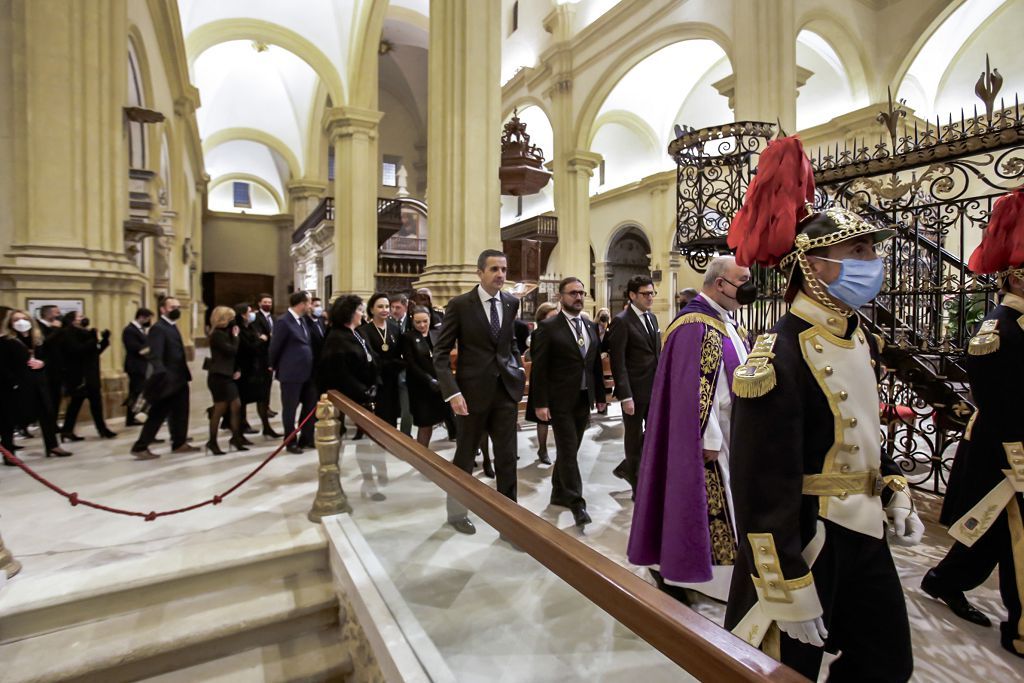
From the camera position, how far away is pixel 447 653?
84.5 inches

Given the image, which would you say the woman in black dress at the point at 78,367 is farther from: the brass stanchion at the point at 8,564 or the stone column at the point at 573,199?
the stone column at the point at 573,199

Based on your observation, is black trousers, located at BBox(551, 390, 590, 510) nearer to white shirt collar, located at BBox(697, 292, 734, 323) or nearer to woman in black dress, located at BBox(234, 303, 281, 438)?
white shirt collar, located at BBox(697, 292, 734, 323)

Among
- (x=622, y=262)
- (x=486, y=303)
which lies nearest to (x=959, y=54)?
(x=622, y=262)

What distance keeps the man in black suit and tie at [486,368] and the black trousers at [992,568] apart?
88.9 inches

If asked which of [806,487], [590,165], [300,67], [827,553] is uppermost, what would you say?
[300,67]

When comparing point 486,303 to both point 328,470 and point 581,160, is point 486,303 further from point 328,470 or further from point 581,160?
point 581,160

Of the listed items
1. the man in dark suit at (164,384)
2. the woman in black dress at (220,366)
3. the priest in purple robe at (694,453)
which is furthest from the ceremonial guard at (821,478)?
the man in dark suit at (164,384)

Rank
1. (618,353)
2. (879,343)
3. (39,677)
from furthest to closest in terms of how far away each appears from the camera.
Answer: (618,353), (39,677), (879,343)

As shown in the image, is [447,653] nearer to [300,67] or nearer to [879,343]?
[879,343]

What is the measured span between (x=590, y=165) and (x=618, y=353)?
12685 mm

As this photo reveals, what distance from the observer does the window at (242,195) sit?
30.0 meters

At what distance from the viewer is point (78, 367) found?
5.77m

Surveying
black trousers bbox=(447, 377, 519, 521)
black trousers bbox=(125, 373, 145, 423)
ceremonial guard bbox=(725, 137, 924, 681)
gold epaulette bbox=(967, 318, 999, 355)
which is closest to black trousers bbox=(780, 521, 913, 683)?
ceremonial guard bbox=(725, 137, 924, 681)

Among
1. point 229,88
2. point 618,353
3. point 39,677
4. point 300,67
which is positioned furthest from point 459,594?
point 229,88
